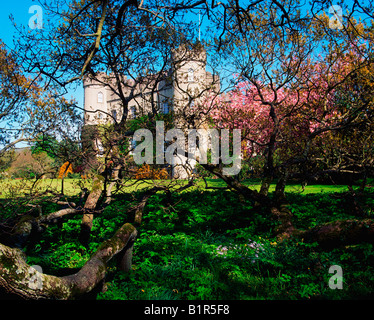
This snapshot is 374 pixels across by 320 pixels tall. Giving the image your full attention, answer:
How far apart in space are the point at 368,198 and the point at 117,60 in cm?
799

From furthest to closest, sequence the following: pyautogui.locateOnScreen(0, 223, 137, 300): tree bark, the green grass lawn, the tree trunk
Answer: the tree trunk
the green grass lawn
pyautogui.locateOnScreen(0, 223, 137, 300): tree bark

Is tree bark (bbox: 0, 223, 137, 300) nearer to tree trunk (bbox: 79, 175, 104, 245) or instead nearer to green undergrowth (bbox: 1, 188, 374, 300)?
green undergrowth (bbox: 1, 188, 374, 300)

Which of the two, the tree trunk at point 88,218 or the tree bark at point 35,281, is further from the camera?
the tree trunk at point 88,218

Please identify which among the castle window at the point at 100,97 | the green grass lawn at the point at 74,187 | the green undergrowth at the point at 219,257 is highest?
the castle window at the point at 100,97

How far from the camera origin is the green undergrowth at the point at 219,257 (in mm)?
3926

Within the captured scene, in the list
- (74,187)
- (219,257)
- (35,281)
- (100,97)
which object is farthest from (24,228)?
(100,97)

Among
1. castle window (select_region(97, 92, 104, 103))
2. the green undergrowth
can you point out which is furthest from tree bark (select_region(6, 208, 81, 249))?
castle window (select_region(97, 92, 104, 103))

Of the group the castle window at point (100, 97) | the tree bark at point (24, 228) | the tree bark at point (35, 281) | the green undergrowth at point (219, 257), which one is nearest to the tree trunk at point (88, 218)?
the green undergrowth at point (219, 257)

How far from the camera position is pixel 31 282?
2.30 m

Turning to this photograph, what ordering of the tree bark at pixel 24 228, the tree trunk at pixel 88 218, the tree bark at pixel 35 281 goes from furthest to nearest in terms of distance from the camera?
the tree trunk at pixel 88 218 < the tree bark at pixel 24 228 < the tree bark at pixel 35 281

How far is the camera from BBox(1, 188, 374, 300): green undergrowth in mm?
3926

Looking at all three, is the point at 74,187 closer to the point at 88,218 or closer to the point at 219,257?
the point at 88,218

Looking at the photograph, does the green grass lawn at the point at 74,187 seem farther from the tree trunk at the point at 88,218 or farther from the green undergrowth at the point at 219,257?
the green undergrowth at the point at 219,257
